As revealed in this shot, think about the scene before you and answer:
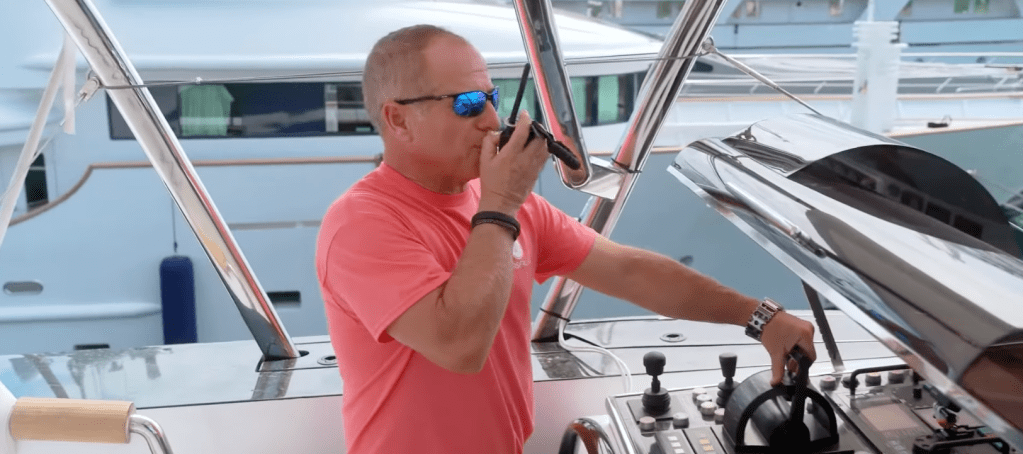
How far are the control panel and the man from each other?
8 cm

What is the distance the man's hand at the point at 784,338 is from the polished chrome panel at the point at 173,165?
103cm

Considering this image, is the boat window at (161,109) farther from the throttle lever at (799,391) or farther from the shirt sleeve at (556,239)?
the throttle lever at (799,391)

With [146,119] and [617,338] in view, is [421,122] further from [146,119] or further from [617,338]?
[617,338]

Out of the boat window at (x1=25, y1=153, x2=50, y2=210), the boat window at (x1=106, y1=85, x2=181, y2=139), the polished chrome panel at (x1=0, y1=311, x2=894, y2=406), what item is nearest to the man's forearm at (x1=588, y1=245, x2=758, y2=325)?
the polished chrome panel at (x1=0, y1=311, x2=894, y2=406)

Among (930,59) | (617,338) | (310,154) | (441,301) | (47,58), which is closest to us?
(441,301)

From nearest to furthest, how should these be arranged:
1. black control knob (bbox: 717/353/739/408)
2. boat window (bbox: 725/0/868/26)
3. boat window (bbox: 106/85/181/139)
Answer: black control knob (bbox: 717/353/739/408) → boat window (bbox: 106/85/181/139) → boat window (bbox: 725/0/868/26)

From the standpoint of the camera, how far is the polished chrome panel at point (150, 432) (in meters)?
1.14

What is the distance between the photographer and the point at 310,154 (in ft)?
15.1

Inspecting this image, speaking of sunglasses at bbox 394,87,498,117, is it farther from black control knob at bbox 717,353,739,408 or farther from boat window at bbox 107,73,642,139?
boat window at bbox 107,73,642,139

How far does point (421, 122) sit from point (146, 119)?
0.69 metres

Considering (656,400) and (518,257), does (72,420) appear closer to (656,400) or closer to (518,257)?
(518,257)

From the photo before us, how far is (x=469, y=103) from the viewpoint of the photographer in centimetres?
117

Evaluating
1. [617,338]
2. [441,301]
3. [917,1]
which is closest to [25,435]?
[441,301]

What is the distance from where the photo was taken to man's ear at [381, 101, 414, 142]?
1191 mm
